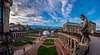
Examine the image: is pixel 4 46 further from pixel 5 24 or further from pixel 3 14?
pixel 3 14

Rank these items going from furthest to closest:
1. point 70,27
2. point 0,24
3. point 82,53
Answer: point 70,27 < point 0,24 < point 82,53

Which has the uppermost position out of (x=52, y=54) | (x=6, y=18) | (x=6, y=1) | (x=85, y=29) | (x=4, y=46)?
(x=6, y=1)

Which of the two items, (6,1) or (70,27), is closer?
(6,1)

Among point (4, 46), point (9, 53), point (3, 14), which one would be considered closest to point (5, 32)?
point (4, 46)

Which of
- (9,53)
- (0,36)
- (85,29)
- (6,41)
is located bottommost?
(9,53)

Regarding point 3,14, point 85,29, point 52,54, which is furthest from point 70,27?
point 3,14

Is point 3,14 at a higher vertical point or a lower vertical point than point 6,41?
higher

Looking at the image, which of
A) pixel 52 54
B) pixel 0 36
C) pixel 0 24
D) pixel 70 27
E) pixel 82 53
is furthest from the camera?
pixel 70 27

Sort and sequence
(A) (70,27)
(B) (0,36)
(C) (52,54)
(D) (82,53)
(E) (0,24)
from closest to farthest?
(D) (82,53) → (B) (0,36) → (E) (0,24) → (C) (52,54) → (A) (70,27)

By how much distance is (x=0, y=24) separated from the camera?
6684mm

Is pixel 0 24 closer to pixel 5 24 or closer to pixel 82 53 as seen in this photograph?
pixel 5 24

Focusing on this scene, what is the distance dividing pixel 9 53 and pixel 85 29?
986 centimetres

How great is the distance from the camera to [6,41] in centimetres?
672

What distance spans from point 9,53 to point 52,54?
43.3 feet
